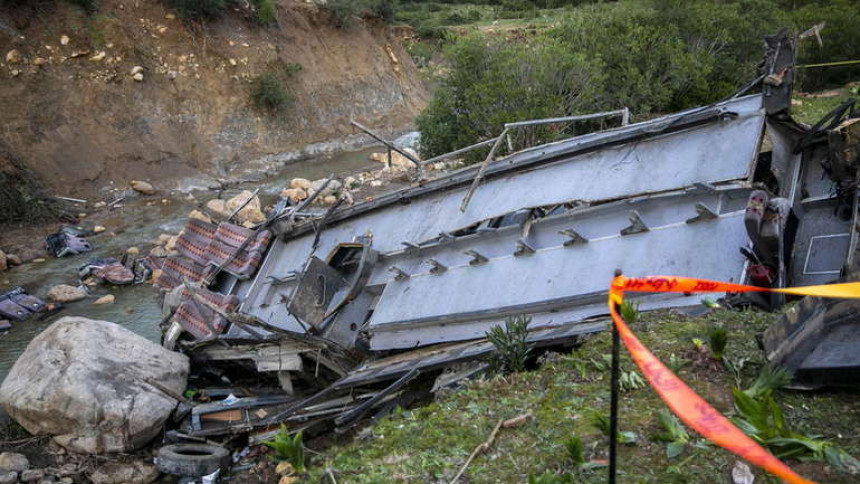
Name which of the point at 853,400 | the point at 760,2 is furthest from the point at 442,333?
the point at 760,2

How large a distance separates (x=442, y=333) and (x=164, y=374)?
12.5 ft

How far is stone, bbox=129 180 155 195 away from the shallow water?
14.3 inches

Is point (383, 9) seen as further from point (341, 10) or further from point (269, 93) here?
point (269, 93)

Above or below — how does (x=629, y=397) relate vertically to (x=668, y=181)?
below

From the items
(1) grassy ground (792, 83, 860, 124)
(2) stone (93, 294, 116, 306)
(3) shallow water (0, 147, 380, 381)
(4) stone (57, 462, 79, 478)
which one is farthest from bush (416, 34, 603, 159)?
(4) stone (57, 462, 79, 478)

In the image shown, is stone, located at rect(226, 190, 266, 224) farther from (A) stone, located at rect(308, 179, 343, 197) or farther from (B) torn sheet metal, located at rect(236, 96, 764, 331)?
(B) torn sheet metal, located at rect(236, 96, 764, 331)

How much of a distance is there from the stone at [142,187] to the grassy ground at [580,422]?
49.3 ft

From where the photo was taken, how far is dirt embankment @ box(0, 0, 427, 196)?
17312 millimetres

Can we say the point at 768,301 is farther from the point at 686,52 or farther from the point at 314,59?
the point at 314,59

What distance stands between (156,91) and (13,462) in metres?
15.6

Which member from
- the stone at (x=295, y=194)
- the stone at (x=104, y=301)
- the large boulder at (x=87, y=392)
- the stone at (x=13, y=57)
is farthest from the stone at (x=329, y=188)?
the large boulder at (x=87, y=392)

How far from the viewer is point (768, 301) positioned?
4.83 m

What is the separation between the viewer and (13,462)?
6.70 meters

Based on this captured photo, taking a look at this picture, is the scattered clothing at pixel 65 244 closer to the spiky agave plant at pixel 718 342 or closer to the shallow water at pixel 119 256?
the shallow water at pixel 119 256
